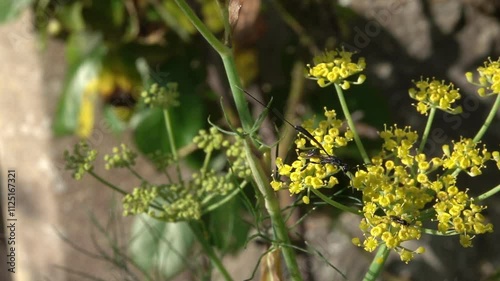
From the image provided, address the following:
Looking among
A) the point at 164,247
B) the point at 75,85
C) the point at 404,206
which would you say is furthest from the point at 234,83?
the point at 75,85

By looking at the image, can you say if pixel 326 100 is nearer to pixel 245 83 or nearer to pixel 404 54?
pixel 245 83

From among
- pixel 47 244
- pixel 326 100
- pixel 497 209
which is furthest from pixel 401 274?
pixel 47 244

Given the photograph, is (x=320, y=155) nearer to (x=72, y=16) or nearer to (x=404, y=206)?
(x=404, y=206)

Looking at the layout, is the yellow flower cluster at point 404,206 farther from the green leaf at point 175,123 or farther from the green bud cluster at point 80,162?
the green leaf at point 175,123

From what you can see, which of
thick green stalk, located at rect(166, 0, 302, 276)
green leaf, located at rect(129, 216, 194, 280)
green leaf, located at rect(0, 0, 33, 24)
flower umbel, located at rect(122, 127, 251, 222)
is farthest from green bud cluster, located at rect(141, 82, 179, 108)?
green leaf, located at rect(0, 0, 33, 24)

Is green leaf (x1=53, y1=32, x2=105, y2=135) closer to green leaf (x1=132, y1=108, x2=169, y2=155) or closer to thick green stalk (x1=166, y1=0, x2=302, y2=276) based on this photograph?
green leaf (x1=132, y1=108, x2=169, y2=155)

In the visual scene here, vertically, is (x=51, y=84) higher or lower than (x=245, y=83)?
higher

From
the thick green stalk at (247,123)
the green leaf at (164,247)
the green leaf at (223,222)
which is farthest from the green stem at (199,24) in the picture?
the green leaf at (164,247)
